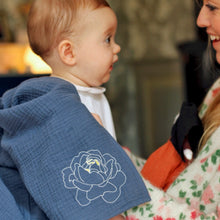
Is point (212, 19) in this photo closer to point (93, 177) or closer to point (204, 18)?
point (204, 18)

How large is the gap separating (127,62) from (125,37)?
0.29 metres

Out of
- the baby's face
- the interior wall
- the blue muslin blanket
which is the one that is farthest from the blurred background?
the blue muslin blanket

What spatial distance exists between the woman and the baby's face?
0.25 meters

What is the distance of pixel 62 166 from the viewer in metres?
0.82

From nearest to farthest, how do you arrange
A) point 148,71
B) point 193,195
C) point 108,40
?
point 193,195 → point 108,40 → point 148,71

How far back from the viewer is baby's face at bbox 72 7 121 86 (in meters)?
1.06

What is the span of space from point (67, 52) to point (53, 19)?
0.10m

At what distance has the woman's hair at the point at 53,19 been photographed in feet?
3.37

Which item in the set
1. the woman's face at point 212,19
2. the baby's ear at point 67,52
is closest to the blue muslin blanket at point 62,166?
the baby's ear at point 67,52

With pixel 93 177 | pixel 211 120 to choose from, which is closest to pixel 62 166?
pixel 93 177

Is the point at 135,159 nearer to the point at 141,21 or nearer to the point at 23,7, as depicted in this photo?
the point at 141,21

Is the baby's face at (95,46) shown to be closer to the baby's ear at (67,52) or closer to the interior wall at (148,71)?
the baby's ear at (67,52)

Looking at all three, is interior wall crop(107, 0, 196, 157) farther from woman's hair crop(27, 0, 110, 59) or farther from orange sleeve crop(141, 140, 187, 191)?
woman's hair crop(27, 0, 110, 59)

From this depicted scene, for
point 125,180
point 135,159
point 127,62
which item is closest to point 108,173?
point 125,180
